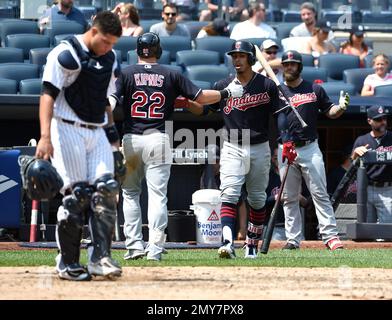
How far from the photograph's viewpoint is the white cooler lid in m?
11.5

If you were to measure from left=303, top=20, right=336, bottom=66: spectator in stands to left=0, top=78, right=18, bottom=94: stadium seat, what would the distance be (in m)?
4.38

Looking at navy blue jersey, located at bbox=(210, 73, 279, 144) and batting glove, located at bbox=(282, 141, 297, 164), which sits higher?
navy blue jersey, located at bbox=(210, 73, 279, 144)

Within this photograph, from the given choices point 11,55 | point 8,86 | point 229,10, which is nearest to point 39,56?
point 11,55

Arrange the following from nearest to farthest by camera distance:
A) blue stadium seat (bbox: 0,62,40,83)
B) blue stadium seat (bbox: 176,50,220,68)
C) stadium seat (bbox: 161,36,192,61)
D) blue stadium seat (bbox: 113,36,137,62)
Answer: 1. blue stadium seat (bbox: 0,62,40,83)
2. blue stadium seat (bbox: 176,50,220,68)
3. blue stadium seat (bbox: 113,36,137,62)
4. stadium seat (bbox: 161,36,192,61)

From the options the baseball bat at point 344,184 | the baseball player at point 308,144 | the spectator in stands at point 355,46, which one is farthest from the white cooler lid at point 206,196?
the spectator in stands at point 355,46

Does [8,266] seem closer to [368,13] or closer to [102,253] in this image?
[102,253]

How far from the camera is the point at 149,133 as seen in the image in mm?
8367

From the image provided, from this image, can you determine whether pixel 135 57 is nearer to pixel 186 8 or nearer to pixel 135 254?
pixel 186 8

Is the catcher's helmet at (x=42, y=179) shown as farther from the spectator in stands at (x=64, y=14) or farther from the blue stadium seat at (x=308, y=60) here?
the blue stadium seat at (x=308, y=60)

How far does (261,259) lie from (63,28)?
249 inches

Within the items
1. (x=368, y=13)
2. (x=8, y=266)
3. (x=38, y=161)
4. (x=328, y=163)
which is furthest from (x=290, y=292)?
(x=368, y=13)

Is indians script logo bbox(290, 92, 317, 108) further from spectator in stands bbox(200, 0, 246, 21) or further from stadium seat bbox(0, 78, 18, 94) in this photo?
spectator in stands bbox(200, 0, 246, 21)

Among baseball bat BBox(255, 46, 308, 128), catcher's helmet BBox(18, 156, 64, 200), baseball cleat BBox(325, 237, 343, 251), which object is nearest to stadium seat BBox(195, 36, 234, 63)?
baseball bat BBox(255, 46, 308, 128)

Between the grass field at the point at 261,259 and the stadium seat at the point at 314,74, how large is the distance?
3738mm
